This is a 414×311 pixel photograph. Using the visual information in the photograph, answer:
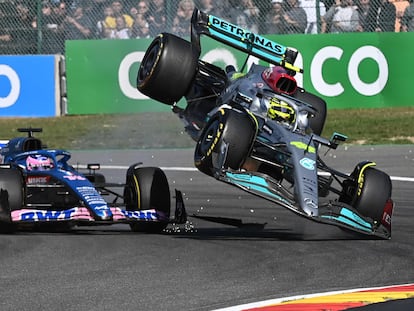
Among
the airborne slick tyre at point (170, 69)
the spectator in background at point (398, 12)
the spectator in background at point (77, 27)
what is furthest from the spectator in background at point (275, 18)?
the airborne slick tyre at point (170, 69)

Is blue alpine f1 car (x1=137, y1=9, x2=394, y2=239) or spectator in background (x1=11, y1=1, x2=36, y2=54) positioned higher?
blue alpine f1 car (x1=137, y1=9, x2=394, y2=239)

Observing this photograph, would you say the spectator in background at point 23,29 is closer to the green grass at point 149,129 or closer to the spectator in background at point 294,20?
the green grass at point 149,129

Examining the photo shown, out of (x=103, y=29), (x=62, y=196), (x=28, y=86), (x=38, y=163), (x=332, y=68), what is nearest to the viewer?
(x=62, y=196)

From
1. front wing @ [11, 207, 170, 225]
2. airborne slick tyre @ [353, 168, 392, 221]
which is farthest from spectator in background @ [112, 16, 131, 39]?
airborne slick tyre @ [353, 168, 392, 221]

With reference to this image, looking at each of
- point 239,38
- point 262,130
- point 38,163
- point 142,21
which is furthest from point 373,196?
point 142,21

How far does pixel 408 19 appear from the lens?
17.9 m

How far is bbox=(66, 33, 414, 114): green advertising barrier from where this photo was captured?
17.7m

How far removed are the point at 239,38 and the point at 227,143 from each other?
1795 mm

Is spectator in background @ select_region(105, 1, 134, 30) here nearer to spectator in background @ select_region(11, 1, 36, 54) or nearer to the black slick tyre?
spectator in background @ select_region(11, 1, 36, 54)

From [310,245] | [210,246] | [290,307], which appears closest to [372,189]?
[310,245]

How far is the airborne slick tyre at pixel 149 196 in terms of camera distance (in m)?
8.99

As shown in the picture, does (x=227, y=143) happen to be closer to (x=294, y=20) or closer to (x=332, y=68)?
(x=332, y=68)

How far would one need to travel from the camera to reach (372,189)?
8477 mm

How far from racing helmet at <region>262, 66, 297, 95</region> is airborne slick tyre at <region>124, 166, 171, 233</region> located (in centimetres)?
122
